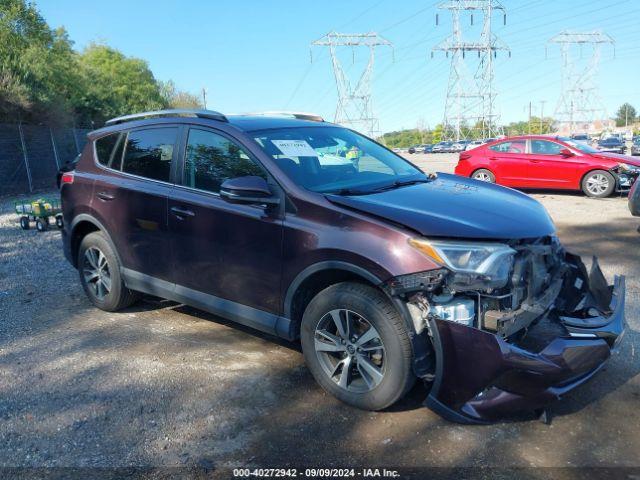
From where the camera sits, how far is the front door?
370cm

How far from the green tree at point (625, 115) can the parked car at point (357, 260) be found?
143 m

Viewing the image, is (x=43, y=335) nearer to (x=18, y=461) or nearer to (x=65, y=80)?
(x=18, y=461)

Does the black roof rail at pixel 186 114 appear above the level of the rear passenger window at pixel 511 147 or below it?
above

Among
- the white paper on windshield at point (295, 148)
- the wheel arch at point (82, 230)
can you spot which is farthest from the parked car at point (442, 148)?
the white paper on windshield at point (295, 148)

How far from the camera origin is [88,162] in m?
5.22

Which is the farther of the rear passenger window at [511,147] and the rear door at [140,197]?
the rear passenger window at [511,147]

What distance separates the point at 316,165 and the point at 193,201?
98cm

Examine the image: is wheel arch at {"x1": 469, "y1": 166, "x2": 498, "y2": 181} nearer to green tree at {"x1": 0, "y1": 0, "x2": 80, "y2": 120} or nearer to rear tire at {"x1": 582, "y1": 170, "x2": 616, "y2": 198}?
rear tire at {"x1": 582, "y1": 170, "x2": 616, "y2": 198}

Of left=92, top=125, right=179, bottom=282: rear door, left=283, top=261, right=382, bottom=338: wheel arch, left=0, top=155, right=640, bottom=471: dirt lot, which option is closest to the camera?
left=0, top=155, right=640, bottom=471: dirt lot

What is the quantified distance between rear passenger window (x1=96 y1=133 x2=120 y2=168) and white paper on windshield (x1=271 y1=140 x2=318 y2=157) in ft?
6.23

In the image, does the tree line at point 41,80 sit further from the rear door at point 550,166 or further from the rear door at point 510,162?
the rear door at point 550,166

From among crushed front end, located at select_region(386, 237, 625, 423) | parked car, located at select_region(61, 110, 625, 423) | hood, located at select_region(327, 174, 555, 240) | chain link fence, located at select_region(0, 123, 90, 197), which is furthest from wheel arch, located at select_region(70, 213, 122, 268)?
chain link fence, located at select_region(0, 123, 90, 197)

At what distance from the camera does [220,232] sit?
3.92 m

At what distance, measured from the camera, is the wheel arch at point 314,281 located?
3.21 meters
